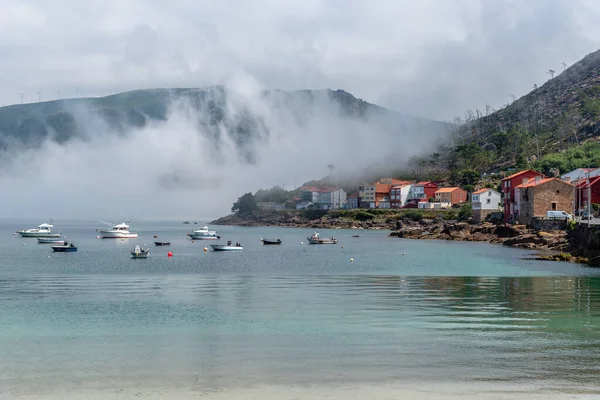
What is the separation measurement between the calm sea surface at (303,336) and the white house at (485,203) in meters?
79.0

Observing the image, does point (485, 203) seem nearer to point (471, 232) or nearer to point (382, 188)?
point (471, 232)

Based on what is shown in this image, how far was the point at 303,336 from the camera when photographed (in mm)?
27156

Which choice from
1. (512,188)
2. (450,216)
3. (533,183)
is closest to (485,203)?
(512,188)

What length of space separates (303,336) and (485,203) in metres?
111

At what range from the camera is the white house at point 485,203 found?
431 feet

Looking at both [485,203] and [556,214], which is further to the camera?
[485,203]

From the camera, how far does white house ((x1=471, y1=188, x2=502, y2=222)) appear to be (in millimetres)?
131375

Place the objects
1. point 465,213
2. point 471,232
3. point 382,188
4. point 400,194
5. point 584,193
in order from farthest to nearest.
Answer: point 382,188 < point 400,194 < point 465,213 < point 471,232 < point 584,193

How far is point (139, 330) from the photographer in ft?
93.8

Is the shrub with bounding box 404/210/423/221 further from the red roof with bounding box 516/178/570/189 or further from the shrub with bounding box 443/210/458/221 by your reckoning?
the red roof with bounding box 516/178/570/189

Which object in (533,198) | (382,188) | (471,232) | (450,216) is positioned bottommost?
(471,232)

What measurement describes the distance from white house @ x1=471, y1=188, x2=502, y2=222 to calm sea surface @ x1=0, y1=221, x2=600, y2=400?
79009mm

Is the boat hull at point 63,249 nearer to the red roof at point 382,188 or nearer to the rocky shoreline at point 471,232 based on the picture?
the rocky shoreline at point 471,232

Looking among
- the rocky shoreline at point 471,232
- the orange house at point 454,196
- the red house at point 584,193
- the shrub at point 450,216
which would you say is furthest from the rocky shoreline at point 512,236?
the orange house at point 454,196
